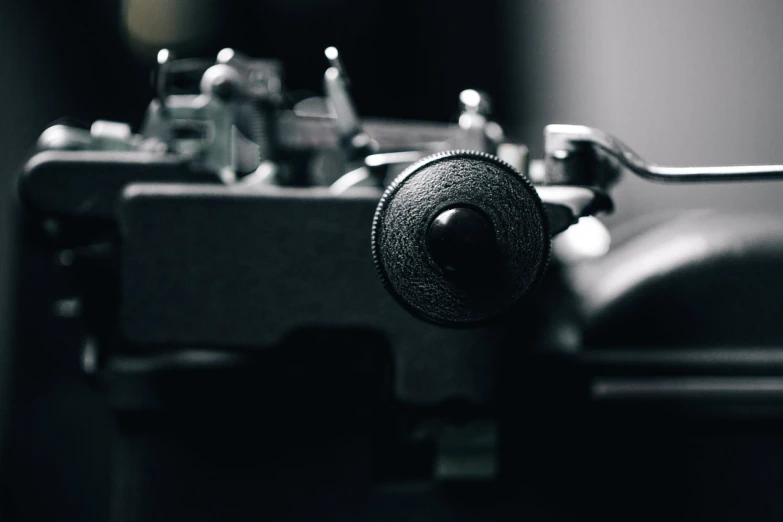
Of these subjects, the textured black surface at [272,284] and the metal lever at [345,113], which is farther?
the metal lever at [345,113]

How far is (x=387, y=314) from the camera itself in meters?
0.50

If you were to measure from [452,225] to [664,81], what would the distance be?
1450 mm

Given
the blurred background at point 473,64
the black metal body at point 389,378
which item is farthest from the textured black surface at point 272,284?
the blurred background at point 473,64

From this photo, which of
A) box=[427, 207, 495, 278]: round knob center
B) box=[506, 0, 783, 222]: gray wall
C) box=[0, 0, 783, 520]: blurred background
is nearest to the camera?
box=[427, 207, 495, 278]: round knob center

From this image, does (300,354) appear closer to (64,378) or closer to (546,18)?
(64,378)

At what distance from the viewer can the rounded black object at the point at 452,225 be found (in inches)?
13.0

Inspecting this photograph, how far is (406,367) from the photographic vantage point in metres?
0.50

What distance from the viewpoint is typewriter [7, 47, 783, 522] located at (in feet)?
1.65

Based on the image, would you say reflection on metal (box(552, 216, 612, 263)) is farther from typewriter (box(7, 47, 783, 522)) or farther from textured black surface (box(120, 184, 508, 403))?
textured black surface (box(120, 184, 508, 403))

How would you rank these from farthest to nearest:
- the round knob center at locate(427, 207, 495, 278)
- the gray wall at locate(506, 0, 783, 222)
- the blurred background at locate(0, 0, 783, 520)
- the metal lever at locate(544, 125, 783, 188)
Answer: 1. the gray wall at locate(506, 0, 783, 222)
2. the blurred background at locate(0, 0, 783, 520)
3. the metal lever at locate(544, 125, 783, 188)
4. the round knob center at locate(427, 207, 495, 278)

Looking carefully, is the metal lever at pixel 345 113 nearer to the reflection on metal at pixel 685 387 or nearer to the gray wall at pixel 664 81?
the reflection on metal at pixel 685 387

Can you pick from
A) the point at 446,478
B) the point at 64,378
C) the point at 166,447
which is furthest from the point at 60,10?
the point at 446,478

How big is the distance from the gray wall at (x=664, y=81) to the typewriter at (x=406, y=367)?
3.43 feet

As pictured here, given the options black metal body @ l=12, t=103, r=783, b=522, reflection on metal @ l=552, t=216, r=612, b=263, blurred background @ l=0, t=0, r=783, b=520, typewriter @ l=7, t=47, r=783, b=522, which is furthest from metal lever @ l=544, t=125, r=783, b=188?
blurred background @ l=0, t=0, r=783, b=520
